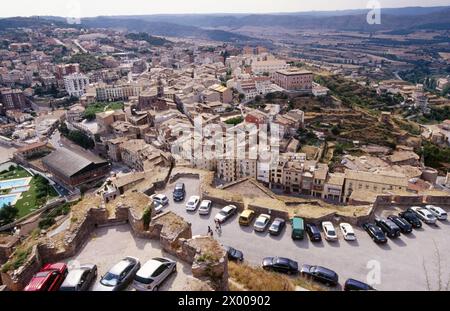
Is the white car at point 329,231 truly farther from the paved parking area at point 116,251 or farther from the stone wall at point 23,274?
the stone wall at point 23,274

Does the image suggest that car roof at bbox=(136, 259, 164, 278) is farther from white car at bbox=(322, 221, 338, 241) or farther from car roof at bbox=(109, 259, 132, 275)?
white car at bbox=(322, 221, 338, 241)

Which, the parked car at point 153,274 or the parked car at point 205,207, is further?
the parked car at point 205,207

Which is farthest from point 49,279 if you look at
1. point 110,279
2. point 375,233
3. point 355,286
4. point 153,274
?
point 375,233

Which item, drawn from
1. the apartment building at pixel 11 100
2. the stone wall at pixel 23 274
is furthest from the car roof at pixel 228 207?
the apartment building at pixel 11 100

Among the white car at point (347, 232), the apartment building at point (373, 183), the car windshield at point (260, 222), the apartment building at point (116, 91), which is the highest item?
the car windshield at point (260, 222)

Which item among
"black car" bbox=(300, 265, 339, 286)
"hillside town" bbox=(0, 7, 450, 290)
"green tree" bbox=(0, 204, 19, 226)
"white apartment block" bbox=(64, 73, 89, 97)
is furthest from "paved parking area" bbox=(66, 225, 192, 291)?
"white apartment block" bbox=(64, 73, 89, 97)
